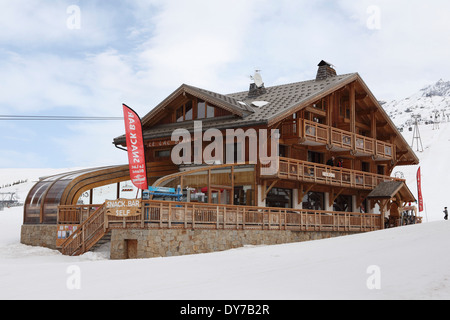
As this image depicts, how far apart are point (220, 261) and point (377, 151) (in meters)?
22.0

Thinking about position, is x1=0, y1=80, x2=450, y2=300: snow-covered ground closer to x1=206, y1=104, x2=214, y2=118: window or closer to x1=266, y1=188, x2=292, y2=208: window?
x1=266, y1=188, x2=292, y2=208: window

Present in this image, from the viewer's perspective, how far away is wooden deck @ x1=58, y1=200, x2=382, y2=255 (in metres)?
18.9

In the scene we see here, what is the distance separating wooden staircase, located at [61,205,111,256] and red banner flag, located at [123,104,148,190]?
2210 mm

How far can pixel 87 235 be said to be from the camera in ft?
68.8

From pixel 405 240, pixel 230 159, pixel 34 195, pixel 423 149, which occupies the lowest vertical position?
pixel 405 240

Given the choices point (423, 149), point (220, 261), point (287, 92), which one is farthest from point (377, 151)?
point (423, 149)

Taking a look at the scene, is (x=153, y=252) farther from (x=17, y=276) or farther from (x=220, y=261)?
(x=17, y=276)

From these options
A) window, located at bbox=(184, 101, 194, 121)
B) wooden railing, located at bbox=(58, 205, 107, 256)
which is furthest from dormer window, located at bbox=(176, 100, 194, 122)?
wooden railing, located at bbox=(58, 205, 107, 256)

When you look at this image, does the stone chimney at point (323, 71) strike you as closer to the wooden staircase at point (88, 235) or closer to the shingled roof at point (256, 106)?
the shingled roof at point (256, 106)

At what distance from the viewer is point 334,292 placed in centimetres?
927

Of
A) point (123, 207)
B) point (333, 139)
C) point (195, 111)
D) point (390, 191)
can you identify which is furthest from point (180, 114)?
point (390, 191)

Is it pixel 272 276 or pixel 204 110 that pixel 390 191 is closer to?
pixel 204 110
